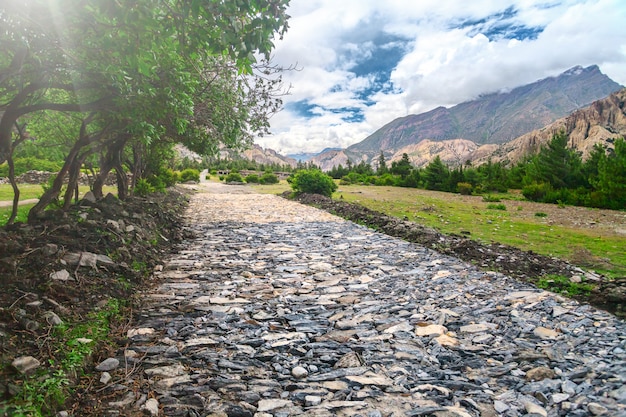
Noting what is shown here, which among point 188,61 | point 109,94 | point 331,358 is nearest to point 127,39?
point 188,61

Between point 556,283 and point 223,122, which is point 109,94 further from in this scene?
point 556,283

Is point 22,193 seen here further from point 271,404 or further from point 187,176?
point 187,176

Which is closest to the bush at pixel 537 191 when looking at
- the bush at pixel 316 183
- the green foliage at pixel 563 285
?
the bush at pixel 316 183

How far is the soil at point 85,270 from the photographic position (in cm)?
305

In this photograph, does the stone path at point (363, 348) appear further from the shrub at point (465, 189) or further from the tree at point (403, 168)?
the tree at point (403, 168)

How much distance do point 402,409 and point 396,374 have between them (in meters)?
0.54

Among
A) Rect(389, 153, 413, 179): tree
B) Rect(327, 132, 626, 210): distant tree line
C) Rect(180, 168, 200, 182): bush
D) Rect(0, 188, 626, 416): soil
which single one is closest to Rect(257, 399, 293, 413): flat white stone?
Rect(0, 188, 626, 416): soil

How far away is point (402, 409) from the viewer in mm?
2754

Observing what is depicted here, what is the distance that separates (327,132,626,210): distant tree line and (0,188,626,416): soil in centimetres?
1879

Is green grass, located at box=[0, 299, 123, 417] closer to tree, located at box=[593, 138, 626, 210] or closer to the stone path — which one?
the stone path

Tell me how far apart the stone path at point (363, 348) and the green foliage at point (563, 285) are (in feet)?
1.13

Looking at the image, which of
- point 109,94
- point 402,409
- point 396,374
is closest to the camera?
point 402,409

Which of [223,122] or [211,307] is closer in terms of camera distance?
[211,307]

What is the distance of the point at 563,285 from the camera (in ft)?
18.7
